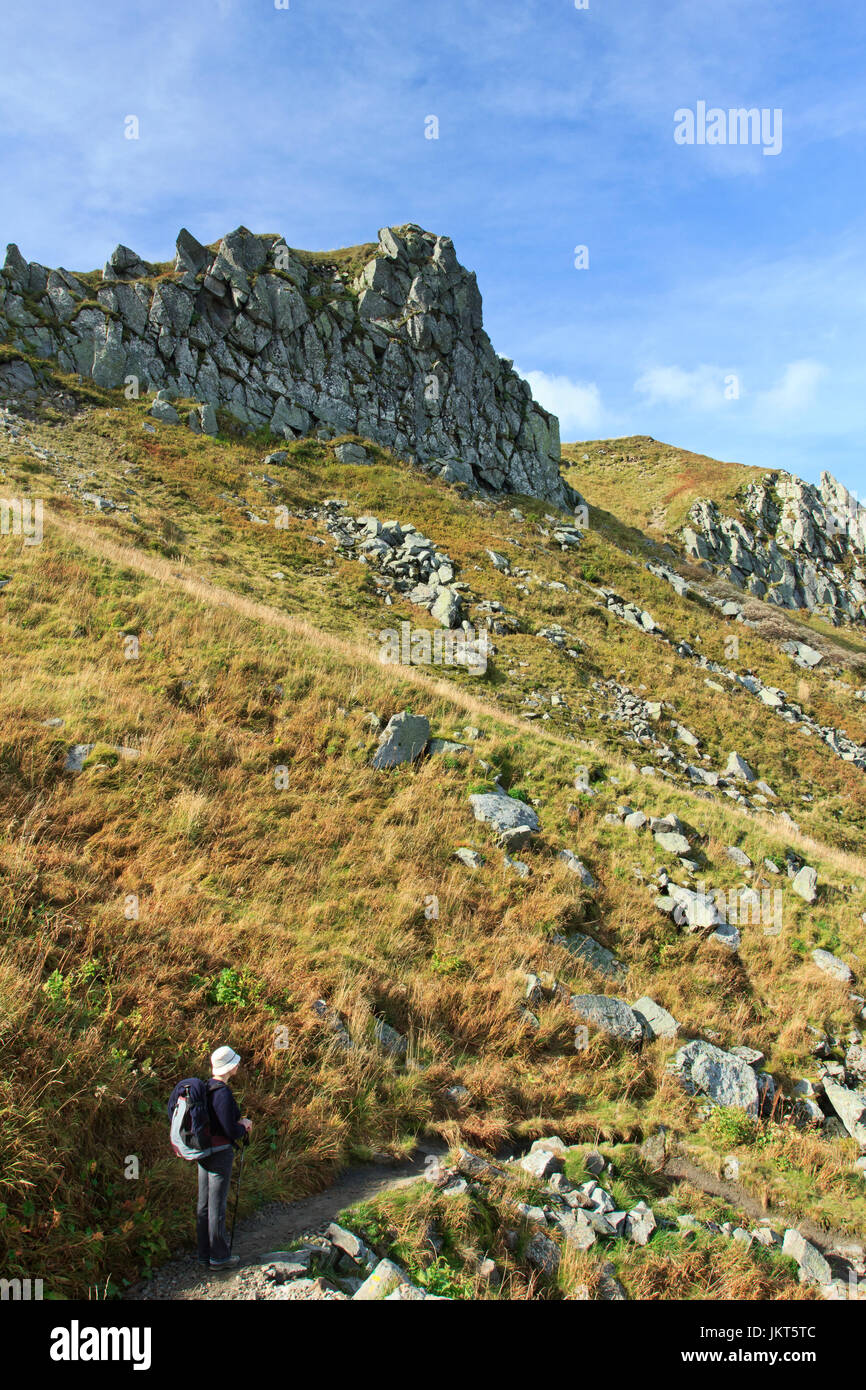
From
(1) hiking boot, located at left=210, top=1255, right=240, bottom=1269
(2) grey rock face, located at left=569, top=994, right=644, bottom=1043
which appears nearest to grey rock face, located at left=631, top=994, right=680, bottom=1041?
A: (2) grey rock face, located at left=569, top=994, right=644, bottom=1043

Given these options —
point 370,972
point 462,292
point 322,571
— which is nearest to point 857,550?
point 462,292

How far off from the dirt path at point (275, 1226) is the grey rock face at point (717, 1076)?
3533mm

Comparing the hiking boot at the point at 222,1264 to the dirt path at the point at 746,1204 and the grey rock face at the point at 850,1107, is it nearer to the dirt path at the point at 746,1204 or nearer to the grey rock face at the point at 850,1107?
the dirt path at the point at 746,1204

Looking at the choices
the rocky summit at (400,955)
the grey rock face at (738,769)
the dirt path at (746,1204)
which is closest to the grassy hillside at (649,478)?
the grey rock face at (738,769)

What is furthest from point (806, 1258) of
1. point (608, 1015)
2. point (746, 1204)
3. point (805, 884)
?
point (805, 884)

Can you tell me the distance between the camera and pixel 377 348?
51938 millimetres

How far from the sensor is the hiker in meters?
4.20

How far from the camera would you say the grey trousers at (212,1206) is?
13.8 ft

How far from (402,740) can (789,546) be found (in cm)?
7187

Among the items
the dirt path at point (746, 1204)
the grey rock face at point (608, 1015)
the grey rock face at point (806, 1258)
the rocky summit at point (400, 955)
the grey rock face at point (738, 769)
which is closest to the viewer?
the rocky summit at point (400, 955)

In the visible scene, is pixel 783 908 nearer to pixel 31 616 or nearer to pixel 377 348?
pixel 31 616

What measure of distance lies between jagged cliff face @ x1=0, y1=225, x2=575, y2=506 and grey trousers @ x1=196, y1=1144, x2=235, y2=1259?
4711 centimetres
